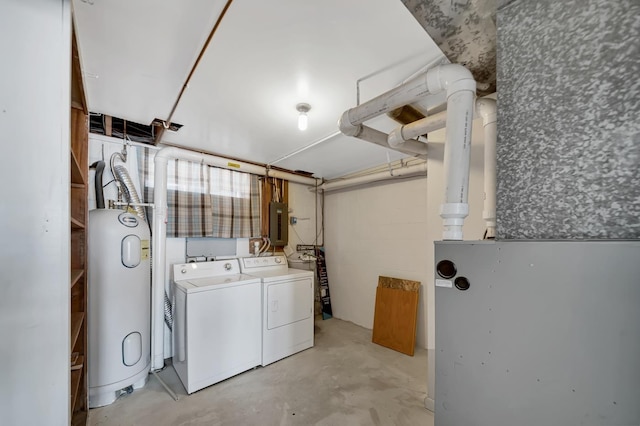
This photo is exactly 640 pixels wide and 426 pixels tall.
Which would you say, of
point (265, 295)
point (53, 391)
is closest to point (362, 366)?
point (265, 295)

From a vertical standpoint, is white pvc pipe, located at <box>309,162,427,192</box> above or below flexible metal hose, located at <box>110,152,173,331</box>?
above

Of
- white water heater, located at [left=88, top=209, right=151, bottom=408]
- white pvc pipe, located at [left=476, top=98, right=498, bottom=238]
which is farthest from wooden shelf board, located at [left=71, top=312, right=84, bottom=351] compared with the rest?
white pvc pipe, located at [left=476, top=98, right=498, bottom=238]

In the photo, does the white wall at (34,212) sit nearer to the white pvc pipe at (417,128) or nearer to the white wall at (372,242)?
the white pvc pipe at (417,128)

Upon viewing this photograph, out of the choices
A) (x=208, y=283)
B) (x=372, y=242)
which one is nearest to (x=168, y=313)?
(x=208, y=283)

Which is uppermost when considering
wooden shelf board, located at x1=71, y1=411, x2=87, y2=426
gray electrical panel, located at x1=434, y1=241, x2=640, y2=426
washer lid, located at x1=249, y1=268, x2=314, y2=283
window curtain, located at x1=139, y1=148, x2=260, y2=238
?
window curtain, located at x1=139, y1=148, x2=260, y2=238

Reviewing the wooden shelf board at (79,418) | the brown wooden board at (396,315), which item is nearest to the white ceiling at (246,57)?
the brown wooden board at (396,315)

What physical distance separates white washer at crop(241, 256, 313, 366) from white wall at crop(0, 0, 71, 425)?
1856 millimetres

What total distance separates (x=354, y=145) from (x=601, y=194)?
7.80ft

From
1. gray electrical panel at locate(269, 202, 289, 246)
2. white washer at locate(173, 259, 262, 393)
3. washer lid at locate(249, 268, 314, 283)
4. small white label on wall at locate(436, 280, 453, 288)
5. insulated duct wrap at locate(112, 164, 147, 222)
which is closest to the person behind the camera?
small white label on wall at locate(436, 280, 453, 288)

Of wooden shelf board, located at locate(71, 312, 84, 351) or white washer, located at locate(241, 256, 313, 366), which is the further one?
white washer, located at locate(241, 256, 313, 366)

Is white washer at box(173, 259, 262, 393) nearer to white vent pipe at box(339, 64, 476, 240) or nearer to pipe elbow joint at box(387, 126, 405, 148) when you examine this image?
pipe elbow joint at box(387, 126, 405, 148)

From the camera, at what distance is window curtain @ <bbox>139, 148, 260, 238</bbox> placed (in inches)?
113

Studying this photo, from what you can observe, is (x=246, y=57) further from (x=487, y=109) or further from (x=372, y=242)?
(x=372, y=242)

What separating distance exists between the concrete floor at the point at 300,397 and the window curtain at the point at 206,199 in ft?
5.06
